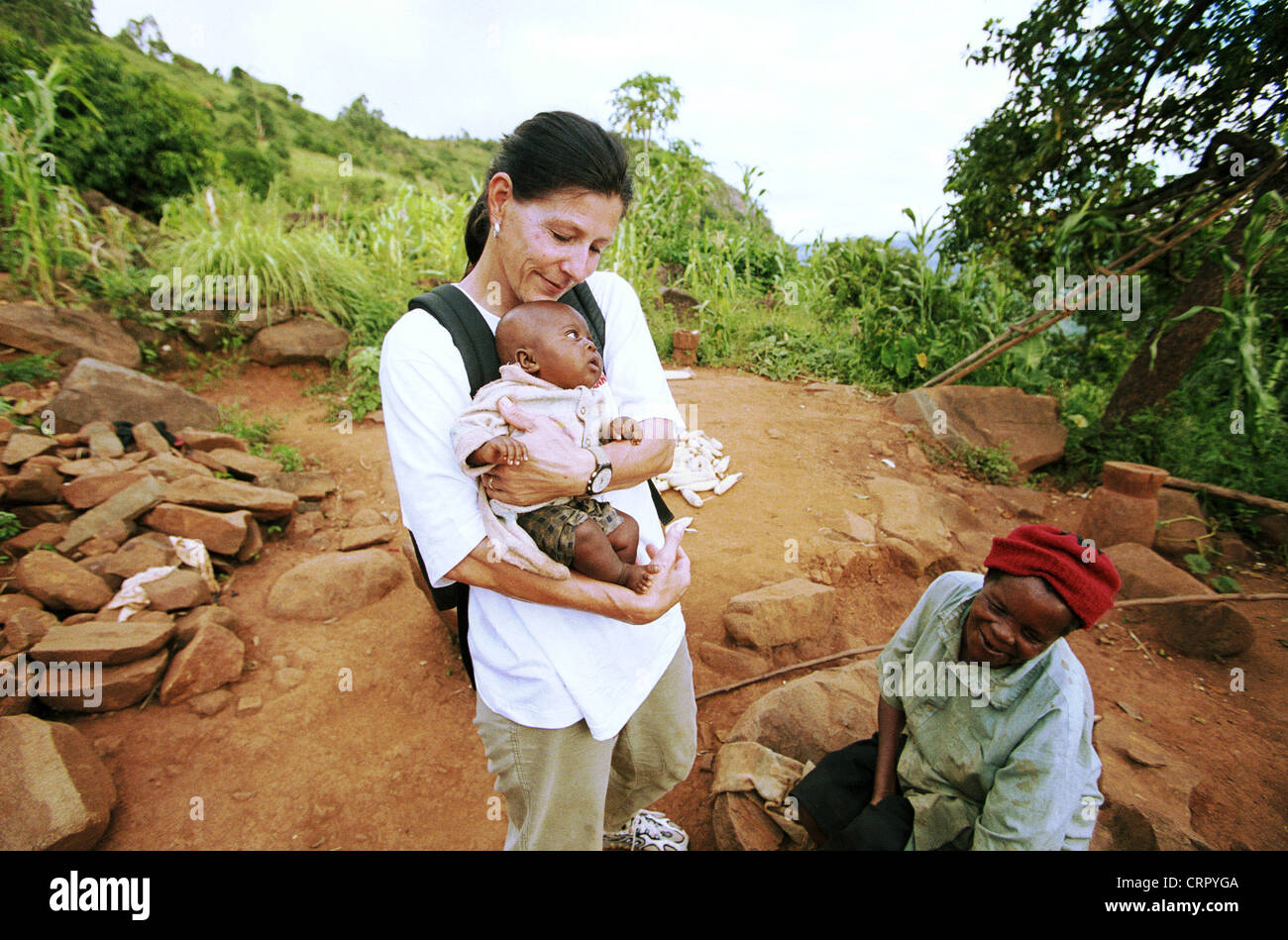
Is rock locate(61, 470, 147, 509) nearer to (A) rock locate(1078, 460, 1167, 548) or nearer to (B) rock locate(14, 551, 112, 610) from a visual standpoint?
(B) rock locate(14, 551, 112, 610)

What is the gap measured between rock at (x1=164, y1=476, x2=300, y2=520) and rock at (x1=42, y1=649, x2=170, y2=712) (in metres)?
1.18

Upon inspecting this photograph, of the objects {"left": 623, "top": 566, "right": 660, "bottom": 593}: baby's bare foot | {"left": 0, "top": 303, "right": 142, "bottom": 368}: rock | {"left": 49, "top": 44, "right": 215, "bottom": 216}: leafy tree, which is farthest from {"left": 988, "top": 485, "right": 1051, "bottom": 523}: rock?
{"left": 49, "top": 44, "right": 215, "bottom": 216}: leafy tree

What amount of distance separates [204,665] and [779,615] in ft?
9.42

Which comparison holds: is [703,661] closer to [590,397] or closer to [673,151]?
[590,397]

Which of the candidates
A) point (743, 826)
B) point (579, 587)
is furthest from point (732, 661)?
point (579, 587)

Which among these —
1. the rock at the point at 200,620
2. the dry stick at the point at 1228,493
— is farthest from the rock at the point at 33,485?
the dry stick at the point at 1228,493

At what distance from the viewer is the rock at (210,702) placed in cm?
271

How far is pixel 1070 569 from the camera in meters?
1.54

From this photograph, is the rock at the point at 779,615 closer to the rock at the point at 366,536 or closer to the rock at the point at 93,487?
the rock at the point at 366,536

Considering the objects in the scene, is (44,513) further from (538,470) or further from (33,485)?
(538,470)

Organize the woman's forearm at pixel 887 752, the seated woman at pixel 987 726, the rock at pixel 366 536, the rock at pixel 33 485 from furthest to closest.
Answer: the rock at pixel 366 536, the rock at pixel 33 485, the woman's forearm at pixel 887 752, the seated woman at pixel 987 726

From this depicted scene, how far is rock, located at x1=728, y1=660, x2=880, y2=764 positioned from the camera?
2406 mm

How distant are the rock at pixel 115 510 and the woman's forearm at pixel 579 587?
10.9ft
